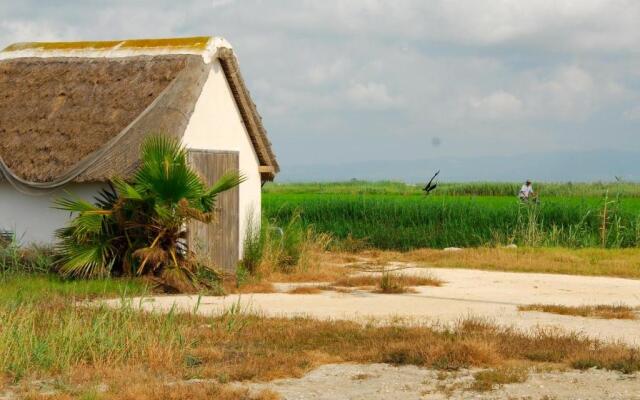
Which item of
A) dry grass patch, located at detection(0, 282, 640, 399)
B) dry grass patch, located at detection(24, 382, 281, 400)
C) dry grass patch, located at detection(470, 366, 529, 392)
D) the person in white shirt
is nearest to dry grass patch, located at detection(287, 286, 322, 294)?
dry grass patch, located at detection(0, 282, 640, 399)

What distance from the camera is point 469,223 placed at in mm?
27453

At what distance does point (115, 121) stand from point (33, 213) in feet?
7.20

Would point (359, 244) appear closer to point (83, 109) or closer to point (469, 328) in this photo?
point (83, 109)

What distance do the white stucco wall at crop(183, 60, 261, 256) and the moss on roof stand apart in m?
0.55

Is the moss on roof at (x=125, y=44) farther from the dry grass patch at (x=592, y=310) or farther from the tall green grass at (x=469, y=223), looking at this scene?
the dry grass patch at (x=592, y=310)

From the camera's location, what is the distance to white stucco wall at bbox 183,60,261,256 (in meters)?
17.2

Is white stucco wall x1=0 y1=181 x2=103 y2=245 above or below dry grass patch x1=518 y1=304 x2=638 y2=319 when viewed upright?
above

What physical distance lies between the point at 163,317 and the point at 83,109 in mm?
7330

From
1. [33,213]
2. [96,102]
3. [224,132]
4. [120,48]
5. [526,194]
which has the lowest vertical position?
[33,213]

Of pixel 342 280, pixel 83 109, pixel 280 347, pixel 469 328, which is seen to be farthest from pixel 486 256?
pixel 280 347

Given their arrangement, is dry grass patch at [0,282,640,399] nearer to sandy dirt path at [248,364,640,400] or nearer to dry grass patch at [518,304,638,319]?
sandy dirt path at [248,364,640,400]

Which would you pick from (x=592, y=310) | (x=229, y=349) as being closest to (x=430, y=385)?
(x=229, y=349)

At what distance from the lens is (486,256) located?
21.8 meters

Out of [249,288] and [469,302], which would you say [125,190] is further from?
[469,302]
